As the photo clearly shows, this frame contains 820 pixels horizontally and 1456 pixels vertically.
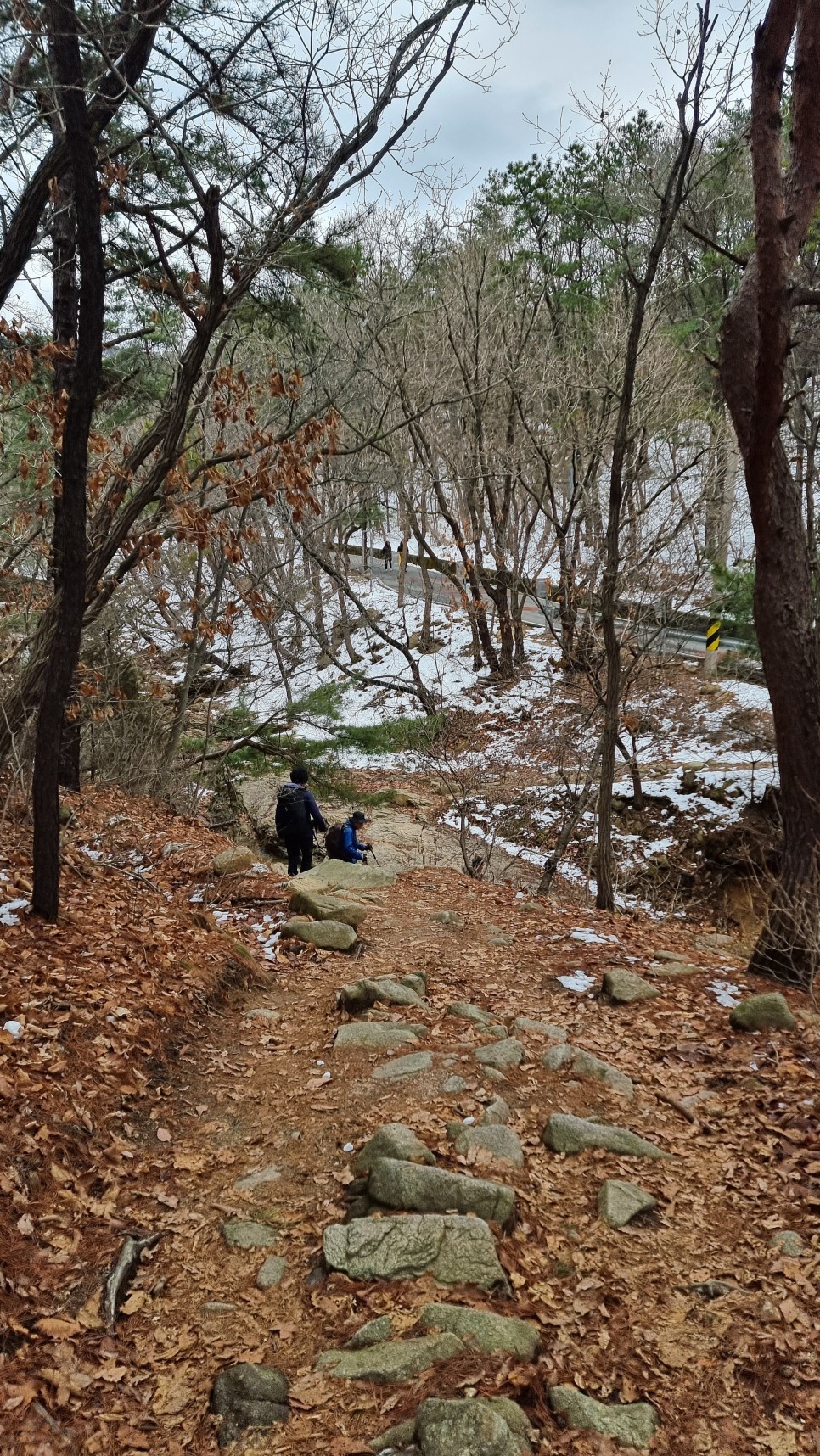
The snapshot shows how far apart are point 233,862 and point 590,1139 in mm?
4579

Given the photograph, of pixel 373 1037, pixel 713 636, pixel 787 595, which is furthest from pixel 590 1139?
pixel 713 636

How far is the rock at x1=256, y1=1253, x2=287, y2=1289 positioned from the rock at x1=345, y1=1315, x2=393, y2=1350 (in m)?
0.46

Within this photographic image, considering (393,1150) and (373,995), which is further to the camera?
(373,995)

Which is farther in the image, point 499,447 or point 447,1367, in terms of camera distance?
point 499,447

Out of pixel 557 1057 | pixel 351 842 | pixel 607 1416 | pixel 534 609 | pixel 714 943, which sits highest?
pixel 534 609

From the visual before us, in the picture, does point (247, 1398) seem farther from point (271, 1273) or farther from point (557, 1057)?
point (557, 1057)

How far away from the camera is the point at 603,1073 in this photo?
16.6 ft

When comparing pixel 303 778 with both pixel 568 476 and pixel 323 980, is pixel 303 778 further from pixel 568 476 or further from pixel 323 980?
pixel 568 476

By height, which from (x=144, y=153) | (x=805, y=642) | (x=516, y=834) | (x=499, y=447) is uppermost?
(x=499, y=447)

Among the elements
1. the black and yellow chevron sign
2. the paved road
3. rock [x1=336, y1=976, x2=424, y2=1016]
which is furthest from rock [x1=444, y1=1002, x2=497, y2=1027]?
the black and yellow chevron sign

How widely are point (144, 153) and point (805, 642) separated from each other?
18.7 ft

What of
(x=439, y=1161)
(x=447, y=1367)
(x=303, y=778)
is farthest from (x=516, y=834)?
(x=447, y=1367)

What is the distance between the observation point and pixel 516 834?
15.4 meters

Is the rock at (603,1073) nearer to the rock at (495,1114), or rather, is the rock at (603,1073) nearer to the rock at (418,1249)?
the rock at (495,1114)
